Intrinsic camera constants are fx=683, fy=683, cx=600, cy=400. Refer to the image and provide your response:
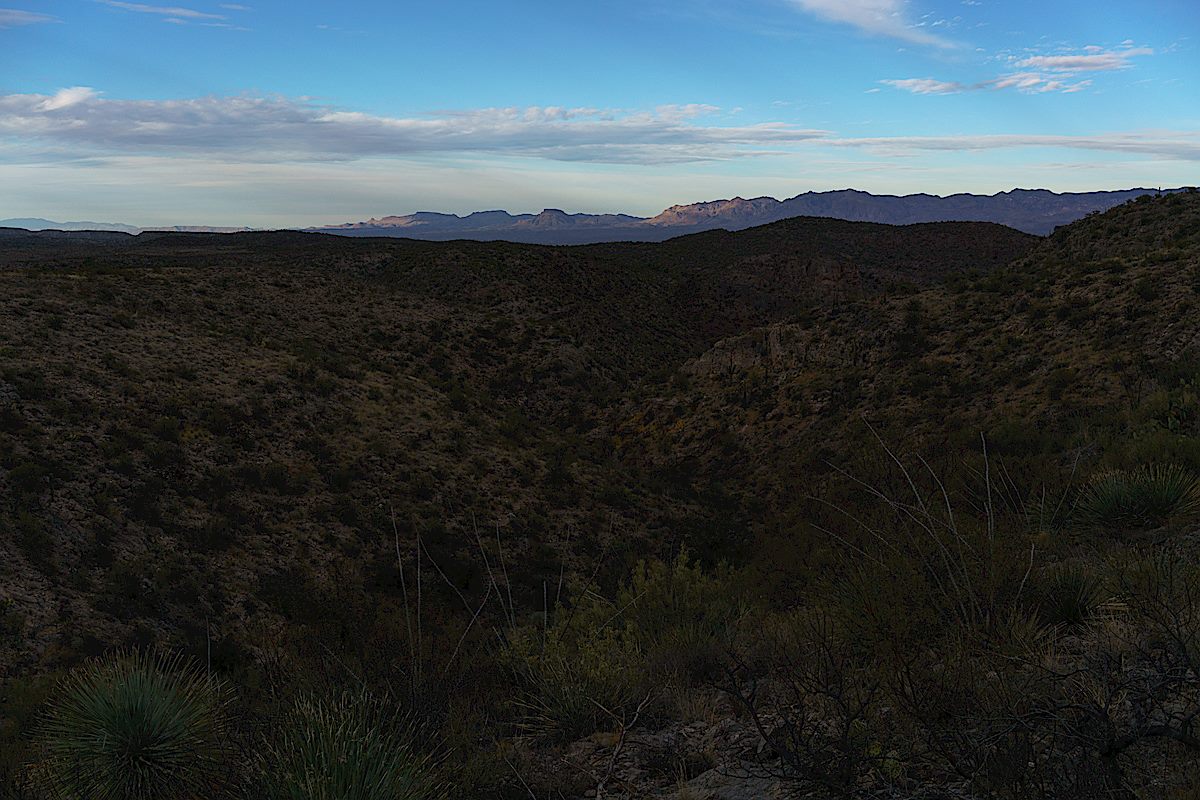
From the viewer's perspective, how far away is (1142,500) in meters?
6.73

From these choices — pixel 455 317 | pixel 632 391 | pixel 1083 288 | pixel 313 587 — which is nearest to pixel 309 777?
pixel 313 587

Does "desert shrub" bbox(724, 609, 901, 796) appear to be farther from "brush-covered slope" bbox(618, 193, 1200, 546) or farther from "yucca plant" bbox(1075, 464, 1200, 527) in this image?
"brush-covered slope" bbox(618, 193, 1200, 546)

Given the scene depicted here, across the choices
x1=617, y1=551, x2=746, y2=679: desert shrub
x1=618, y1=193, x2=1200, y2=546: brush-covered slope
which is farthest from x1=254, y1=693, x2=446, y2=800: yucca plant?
x1=618, y1=193, x2=1200, y2=546: brush-covered slope

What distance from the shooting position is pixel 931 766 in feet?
11.4

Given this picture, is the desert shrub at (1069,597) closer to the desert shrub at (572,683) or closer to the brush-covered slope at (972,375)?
the desert shrub at (572,683)

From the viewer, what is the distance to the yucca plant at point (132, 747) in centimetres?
365

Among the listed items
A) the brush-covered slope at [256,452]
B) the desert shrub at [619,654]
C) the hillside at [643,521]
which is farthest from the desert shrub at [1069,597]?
the brush-covered slope at [256,452]

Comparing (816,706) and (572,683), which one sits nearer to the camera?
(816,706)

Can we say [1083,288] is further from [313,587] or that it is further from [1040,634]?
[313,587]

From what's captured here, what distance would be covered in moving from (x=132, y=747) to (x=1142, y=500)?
8497 millimetres

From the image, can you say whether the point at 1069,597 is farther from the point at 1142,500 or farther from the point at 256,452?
the point at 256,452

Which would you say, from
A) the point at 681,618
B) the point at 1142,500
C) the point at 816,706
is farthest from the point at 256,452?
the point at 1142,500

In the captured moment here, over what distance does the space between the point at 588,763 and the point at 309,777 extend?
2028 millimetres

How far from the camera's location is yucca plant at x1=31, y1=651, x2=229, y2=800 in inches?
144
